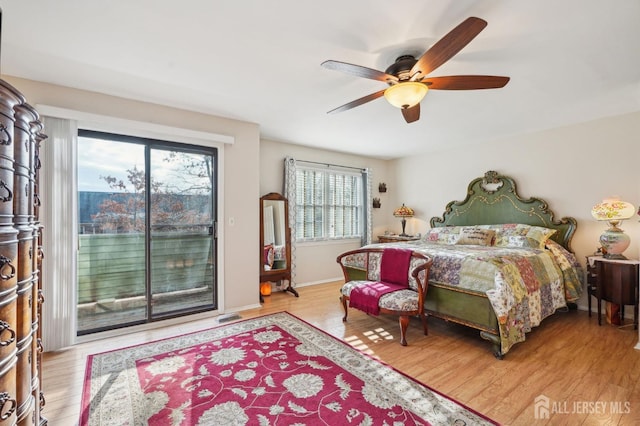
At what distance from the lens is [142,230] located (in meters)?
3.27

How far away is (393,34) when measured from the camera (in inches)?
79.5

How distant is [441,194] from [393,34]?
13.0ft

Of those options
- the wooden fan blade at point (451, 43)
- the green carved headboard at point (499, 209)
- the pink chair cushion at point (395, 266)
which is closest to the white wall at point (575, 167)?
the green carved headboard at point (499, 209)

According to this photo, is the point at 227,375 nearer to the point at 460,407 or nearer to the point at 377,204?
the point at 460,407

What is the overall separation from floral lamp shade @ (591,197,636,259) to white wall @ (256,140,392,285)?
3.36m

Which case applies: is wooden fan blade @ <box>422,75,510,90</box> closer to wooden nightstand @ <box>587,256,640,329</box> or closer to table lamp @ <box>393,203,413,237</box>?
wooden nightstand @ <box>587,256,640,329</box>

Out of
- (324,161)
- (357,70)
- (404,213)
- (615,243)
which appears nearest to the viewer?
(357,70)

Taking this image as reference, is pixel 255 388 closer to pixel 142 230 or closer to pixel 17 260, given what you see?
pixel 17 260

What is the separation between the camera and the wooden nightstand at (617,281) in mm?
3061

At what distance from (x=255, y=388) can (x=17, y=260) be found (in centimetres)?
157

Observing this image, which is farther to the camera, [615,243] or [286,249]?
[286,249]

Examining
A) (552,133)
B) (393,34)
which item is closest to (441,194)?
(552,133)

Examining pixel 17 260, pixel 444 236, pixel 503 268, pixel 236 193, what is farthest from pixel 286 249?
pixel 17 260

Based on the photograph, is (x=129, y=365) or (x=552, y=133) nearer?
(x=129, y=365)
